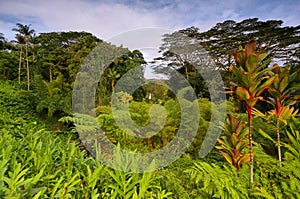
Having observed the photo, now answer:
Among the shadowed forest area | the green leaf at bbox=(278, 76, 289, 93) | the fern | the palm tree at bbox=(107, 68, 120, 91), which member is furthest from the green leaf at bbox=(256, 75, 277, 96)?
the palm tree at bbox=(107, 68, 120, 91)

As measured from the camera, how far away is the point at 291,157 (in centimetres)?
145

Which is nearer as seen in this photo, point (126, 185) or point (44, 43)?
point (126, 185)

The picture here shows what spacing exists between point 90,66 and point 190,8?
369 centimetres

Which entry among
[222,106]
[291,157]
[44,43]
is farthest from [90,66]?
[44,43]

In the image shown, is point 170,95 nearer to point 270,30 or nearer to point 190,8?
point 190,8

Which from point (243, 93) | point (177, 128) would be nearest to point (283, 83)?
point (243, 93)

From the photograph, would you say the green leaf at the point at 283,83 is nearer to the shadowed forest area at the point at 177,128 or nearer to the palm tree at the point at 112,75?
the shadowed forest area at the point at 177,128

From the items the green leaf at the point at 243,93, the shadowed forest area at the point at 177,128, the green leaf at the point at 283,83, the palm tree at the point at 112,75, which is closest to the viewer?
the shadowed forest area at the point at 177,128

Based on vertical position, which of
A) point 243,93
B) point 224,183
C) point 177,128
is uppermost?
point 243,93

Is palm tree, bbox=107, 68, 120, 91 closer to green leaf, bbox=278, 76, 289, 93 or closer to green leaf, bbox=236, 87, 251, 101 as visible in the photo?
green leaf, bbox=278, 76, 289, 93

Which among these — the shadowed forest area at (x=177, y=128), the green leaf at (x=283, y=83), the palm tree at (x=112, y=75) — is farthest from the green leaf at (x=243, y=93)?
the palm tree at (x=112, y=75)

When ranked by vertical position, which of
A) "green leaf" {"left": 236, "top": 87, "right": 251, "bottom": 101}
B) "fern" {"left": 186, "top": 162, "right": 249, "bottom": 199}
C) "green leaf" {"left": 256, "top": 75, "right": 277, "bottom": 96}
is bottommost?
"fern" {"left": 186, "top": 162, "right": 249, "bottom": 199}

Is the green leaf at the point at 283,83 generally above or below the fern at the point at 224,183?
above

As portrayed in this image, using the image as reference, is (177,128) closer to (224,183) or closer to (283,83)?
(283,83)
